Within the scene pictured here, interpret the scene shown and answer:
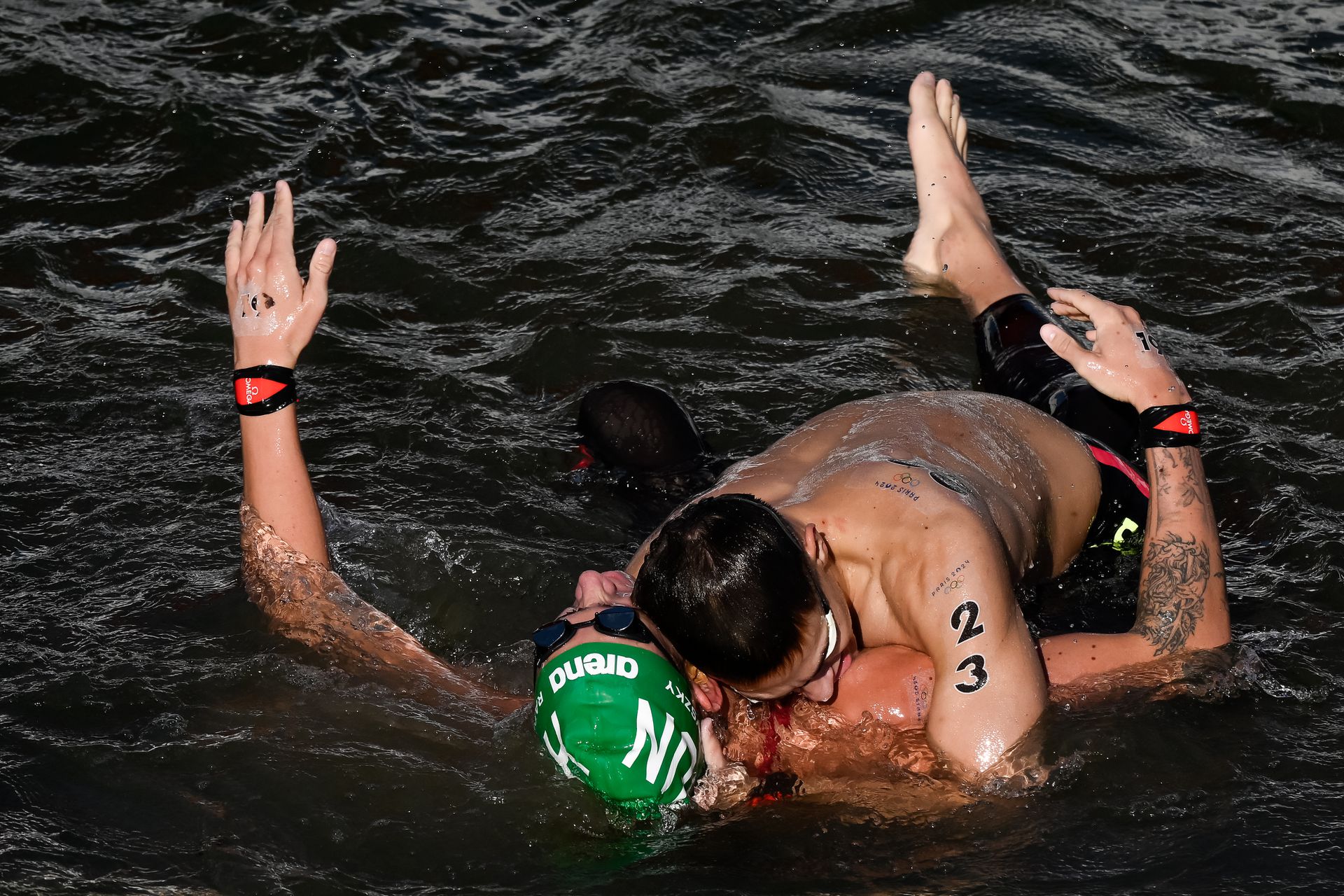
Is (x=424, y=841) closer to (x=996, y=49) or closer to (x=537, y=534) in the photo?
(x=537, y=534)

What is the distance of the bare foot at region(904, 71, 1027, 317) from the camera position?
6707mm

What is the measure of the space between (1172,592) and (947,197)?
2777 mm

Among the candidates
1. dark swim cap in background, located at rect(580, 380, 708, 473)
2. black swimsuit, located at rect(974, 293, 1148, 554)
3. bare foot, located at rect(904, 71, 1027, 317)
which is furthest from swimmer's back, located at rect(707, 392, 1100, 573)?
bare foot, located at rect(904, 71, 1027, 317)

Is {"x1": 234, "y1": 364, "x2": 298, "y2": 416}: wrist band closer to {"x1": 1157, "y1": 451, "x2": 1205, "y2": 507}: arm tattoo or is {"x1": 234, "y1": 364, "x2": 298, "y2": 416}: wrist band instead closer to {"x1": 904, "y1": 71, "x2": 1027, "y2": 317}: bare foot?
{"x1": 1157, "y1": 451, "x2": 1205, "y2": 507}: arm tattoo

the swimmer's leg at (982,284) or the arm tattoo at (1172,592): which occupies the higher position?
the swimmer's leg at (982,284)

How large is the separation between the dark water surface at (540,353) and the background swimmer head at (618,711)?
0.27 metres

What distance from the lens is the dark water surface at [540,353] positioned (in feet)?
14.1

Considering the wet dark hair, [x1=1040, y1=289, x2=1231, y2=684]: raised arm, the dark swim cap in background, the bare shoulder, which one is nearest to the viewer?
the wet dark hair

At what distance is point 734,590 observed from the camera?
3982mm

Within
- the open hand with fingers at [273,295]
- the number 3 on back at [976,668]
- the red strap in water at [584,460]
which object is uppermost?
the open hand with fingers at [273,295]

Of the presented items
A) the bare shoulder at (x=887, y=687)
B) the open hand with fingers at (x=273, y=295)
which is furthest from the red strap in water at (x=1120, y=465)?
the open hand with fingers at (x=273, y=295)

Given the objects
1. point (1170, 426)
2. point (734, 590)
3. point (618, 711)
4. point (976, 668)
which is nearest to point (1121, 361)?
point (1170, 426)

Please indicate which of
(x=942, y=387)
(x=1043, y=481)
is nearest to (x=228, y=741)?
(x=1043, y=481)

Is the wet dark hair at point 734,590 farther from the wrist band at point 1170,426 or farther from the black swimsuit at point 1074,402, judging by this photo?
the black swimsuit at point 1074,402
